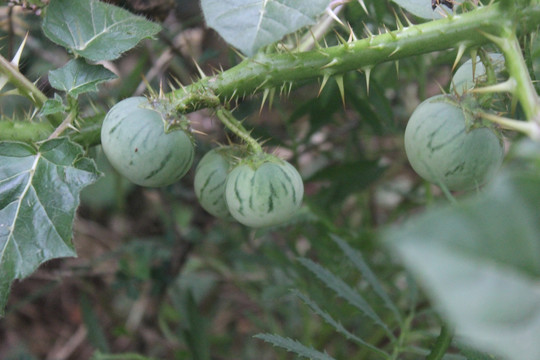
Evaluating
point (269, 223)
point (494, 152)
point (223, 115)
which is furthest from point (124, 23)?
point (494, 152)

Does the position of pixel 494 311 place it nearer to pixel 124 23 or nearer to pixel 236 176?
pixel 236 176

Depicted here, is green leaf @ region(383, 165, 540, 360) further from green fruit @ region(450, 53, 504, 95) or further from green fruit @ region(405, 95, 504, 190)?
green fruit @ region(450, 53, 504, 95)

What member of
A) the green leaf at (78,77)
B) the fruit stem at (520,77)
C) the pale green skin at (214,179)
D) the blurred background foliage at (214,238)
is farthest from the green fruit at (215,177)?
the fruit stem at (520,77)

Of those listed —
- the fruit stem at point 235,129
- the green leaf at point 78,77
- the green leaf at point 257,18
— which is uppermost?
the green leaf at point 257,18

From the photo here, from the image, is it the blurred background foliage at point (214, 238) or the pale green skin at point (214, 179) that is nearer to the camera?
the pale green skin at point (214, 179)

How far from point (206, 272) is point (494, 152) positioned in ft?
8.04

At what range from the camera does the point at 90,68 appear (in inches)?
66.6

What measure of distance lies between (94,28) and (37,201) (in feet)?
1.98

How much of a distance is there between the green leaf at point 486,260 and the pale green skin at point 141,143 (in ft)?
3.29

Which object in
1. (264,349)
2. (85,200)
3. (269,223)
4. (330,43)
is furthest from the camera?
(85,200)

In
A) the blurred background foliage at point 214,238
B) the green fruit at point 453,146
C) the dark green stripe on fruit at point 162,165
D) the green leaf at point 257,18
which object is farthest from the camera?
the blurred background foliage at point 214,238

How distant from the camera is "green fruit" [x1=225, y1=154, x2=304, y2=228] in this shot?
1.49 meters

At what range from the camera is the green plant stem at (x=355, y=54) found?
143 cm

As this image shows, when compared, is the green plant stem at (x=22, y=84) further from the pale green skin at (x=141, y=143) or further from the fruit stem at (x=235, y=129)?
the fruit stem at (x=235, y=129)
